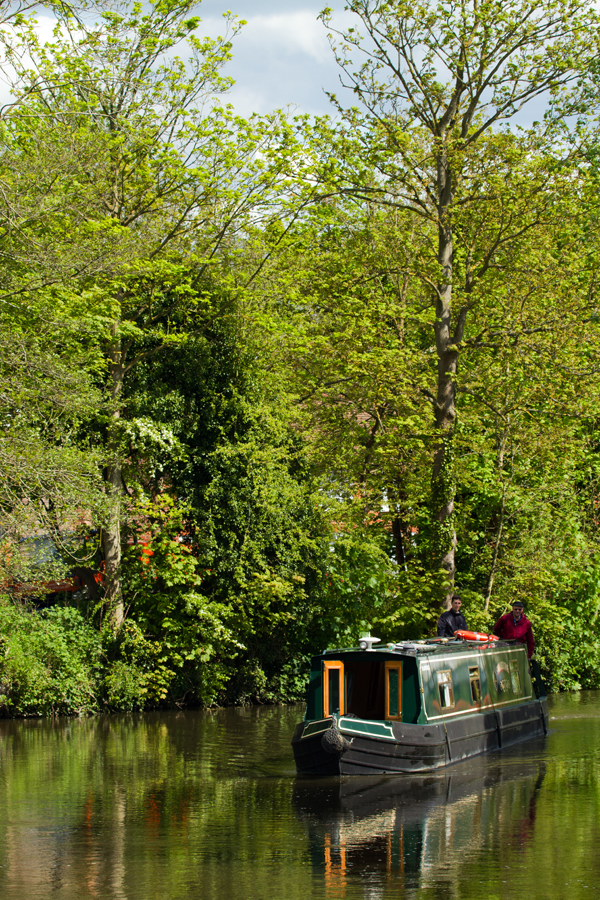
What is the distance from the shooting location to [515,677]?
1905 cm

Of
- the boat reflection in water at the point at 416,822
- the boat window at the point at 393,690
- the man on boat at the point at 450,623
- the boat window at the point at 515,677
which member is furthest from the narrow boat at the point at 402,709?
the man on boat at the point at 450,623

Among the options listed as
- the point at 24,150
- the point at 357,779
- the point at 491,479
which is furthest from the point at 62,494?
the point at 491,479

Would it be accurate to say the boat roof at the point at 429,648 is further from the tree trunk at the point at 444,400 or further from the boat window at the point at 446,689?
the tree trunk at the point at 444,400

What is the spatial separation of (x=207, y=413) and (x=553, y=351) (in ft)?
28.8

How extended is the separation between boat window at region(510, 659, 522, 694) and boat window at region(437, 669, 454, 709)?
3.17 metres

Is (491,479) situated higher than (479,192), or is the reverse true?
(479,192)

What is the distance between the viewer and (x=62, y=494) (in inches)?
753

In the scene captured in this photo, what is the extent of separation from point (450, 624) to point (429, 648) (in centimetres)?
330

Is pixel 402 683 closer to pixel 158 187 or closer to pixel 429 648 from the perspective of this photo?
pixel 429 648

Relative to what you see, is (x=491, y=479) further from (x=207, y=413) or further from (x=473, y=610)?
(x=207, y=413)

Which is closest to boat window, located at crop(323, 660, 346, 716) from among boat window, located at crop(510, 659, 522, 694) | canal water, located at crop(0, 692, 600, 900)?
canal water, located at crop(0, 692, 600, 900)

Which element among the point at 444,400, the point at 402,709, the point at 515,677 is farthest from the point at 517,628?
the point at 444,400

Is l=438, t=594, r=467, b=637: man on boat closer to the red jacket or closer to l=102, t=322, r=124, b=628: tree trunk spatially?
the red jacket

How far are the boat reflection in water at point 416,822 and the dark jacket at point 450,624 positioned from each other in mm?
3384
